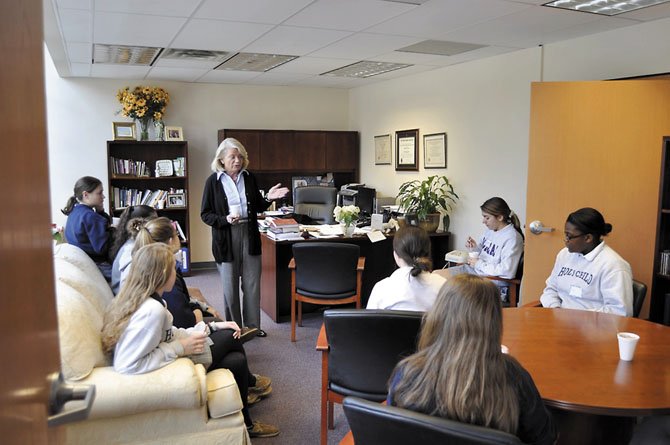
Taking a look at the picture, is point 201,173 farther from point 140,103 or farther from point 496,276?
point 496,276

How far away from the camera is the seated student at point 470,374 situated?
138cm

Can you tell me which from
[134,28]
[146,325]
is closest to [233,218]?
[134,28]

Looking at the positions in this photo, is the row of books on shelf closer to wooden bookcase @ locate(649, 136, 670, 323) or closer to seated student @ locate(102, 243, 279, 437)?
seated student @ locate(102, 243, 279, 437)

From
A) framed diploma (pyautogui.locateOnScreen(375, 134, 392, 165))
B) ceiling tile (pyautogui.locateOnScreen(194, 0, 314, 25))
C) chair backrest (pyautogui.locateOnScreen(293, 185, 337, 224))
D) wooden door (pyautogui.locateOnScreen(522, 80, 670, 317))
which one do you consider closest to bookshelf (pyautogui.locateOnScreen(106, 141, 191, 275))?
chair backrest (pyautogui.locateOnScreen(293, 185, 337, 224))

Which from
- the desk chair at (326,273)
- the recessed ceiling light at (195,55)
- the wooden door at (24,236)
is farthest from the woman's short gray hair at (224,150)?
the wooden door at (24,236)

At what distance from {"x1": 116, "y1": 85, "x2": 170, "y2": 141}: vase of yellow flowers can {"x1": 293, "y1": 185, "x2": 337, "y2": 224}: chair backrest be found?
1.95m

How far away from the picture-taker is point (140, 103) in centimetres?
646

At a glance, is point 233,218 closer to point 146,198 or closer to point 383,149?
→ point 146,198

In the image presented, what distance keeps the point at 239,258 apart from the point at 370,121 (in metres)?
3.75

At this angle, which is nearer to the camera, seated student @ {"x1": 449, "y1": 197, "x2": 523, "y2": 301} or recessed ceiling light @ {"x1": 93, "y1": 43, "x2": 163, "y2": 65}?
seated student @ {"x1": 449, "y1": 197, "x2": 523, "y2": 301}

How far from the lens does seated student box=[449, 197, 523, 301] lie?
13.7 feet

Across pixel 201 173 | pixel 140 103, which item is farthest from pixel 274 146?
pixel 140 103

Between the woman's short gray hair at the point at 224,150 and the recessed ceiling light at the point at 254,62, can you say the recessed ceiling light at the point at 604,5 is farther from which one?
the recessed ceiling light at the point at 254,62

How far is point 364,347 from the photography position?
7.47 ft
